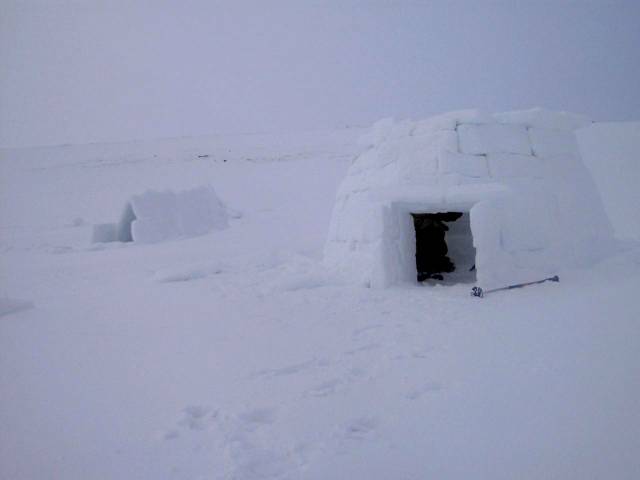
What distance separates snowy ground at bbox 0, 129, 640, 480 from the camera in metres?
1.93

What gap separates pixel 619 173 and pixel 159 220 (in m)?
10.3

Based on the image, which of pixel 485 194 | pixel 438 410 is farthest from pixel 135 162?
pixel 438 410

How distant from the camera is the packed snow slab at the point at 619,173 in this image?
8.67 m

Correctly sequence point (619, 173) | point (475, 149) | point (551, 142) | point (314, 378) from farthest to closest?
point (619, 173)
point (551, 142)
point (475, 149)
point (314, 378)

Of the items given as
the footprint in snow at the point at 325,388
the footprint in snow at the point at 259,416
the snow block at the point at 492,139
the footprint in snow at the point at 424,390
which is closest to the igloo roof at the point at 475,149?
the snow block at the point at 492,139

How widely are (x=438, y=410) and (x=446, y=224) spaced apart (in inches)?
248

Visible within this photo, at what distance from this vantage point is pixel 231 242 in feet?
32.4

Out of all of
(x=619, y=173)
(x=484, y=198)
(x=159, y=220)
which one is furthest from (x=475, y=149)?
(x=159, y=220)

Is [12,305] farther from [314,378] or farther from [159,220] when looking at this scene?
[159,220]

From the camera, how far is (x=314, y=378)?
2.77m

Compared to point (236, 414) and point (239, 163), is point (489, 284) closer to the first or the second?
point (236, 414)

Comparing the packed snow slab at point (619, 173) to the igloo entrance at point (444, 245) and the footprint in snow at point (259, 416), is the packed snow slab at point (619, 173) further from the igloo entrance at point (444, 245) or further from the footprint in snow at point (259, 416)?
the footprint in snow at point (259, 416)

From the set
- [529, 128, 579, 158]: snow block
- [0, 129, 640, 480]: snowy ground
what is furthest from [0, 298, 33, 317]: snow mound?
[529, 128, 579, 158]: snow block

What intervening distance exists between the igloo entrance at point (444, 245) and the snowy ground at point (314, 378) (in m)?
2.00
